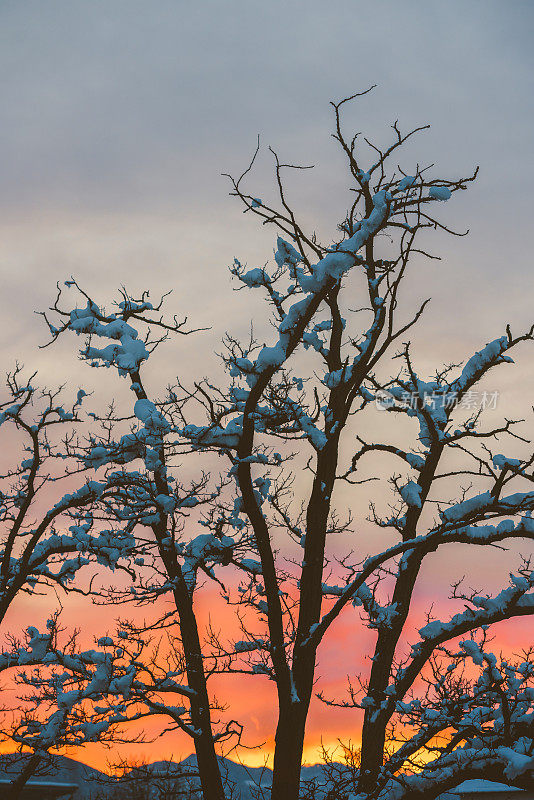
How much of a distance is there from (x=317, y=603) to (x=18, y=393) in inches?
329

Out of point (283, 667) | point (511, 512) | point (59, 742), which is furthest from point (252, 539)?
point (59, 742)

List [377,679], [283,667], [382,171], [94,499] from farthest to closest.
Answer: [94,499], [377,679], [382,171], [283,667]

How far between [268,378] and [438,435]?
8.43 feet

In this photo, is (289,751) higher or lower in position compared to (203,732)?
lower

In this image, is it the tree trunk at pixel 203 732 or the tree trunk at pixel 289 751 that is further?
the tree trunk at pixel 203 732

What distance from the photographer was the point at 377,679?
1055 centimetres

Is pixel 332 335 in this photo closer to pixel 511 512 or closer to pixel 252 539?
pixel 252 539

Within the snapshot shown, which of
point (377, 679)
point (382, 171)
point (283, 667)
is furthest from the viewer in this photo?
point (377, 679)

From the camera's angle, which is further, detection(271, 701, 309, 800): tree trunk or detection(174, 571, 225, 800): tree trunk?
detection(174, 571, 225, 800): tree trunk

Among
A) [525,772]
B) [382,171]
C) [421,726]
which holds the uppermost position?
[382,171]

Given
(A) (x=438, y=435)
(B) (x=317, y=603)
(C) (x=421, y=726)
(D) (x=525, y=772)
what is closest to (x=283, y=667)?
(B) (x=317, y=603)

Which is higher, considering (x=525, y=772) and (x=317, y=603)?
(x=317, y=603)

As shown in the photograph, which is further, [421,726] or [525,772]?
[421,726]

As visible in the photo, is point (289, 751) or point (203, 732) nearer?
point (289, 751)
